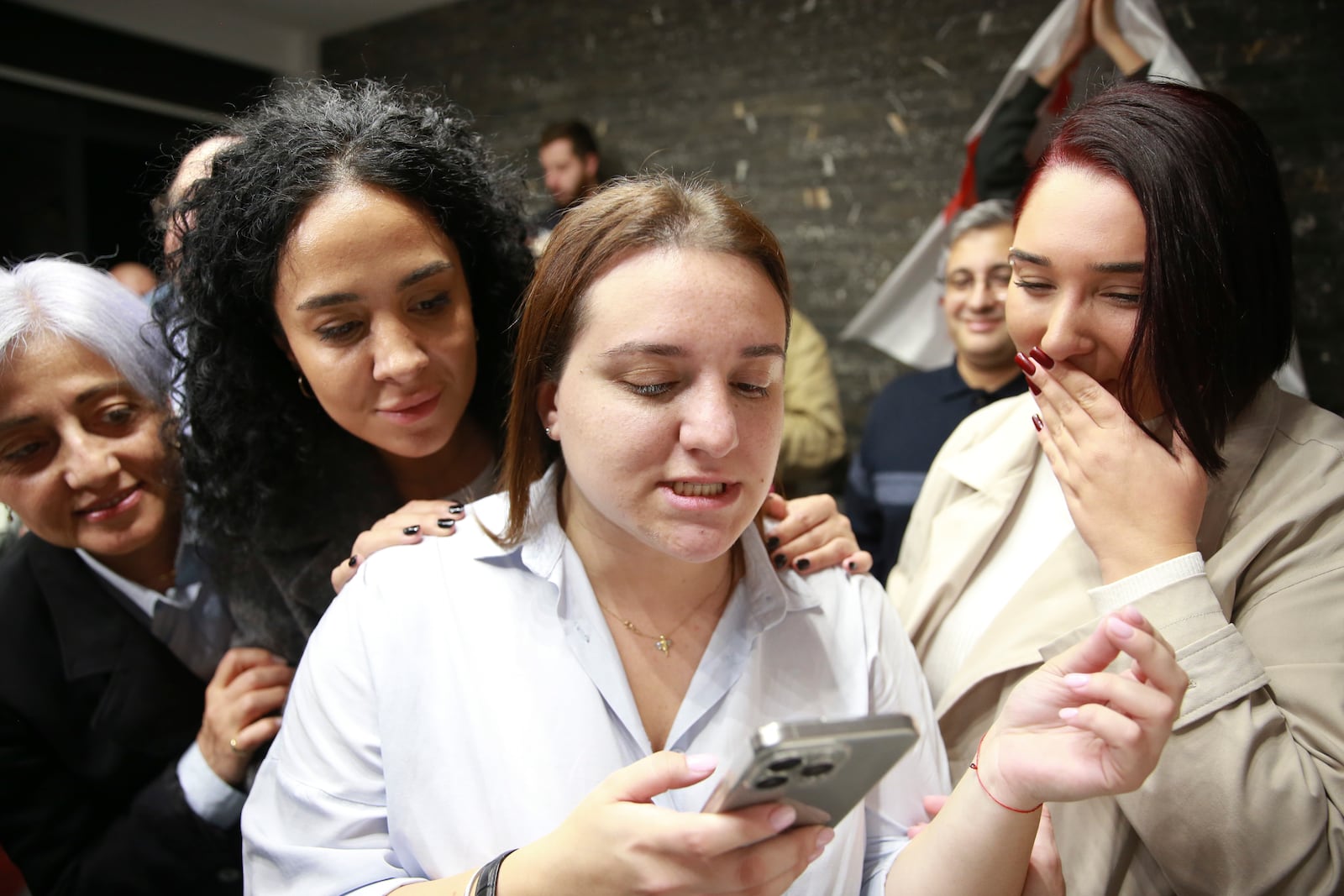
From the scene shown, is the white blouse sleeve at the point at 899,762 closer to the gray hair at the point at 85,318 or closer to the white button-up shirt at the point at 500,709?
the white button-up shirt at the point at 500,709

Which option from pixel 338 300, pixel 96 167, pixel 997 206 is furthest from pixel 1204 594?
pixel 96 167

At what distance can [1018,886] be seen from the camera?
1.00 metres

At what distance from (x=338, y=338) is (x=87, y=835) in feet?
3.08

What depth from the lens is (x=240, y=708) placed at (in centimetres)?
147

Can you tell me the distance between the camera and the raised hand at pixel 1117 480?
3.47 ft

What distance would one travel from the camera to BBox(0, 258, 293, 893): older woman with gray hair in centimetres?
144

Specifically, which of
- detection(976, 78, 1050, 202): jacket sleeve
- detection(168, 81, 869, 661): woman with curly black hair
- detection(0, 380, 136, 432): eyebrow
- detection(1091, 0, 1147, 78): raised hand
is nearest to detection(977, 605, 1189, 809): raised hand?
detection(168, 81, 869, 661): woman with curly black hair

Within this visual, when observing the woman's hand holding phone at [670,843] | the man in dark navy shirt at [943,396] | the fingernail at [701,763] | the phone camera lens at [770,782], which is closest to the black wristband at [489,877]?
the woman's hand holding phone at [670,843]

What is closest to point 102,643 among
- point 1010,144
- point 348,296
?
point 348,296

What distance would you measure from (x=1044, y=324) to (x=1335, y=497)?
0.39m

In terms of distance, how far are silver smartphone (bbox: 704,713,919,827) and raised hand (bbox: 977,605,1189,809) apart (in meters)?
0.20

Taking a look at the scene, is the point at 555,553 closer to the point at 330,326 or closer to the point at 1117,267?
the point at 330,326

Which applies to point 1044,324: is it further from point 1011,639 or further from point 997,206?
point 997,206

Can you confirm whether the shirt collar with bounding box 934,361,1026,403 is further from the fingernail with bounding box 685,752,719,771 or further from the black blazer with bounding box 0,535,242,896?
the black blazer with bounding box 0,535,242,896
